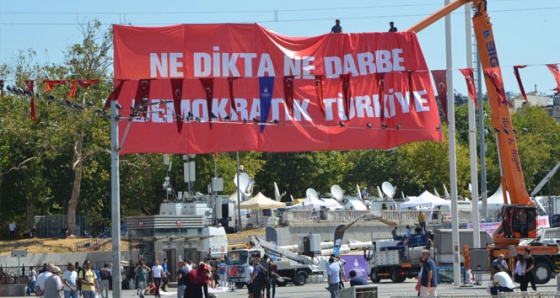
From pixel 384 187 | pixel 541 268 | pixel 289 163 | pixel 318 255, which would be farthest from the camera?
pixel 289 163

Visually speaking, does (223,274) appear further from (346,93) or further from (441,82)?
(346,93)

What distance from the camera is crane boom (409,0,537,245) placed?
38.7m

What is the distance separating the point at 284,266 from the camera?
51.6 meters

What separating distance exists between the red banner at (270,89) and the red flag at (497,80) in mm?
4186

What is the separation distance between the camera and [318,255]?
55.4 meters

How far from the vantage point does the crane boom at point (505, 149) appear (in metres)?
38.7

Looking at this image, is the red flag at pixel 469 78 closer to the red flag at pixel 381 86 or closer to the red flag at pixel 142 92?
the red flag at pixel 381 86

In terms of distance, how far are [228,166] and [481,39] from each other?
5378 cm

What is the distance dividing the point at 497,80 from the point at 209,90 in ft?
35.4

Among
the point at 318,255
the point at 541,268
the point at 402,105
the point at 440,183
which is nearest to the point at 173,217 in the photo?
the point at 318,255

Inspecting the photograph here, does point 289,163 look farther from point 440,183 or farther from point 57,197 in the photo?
point 57,197

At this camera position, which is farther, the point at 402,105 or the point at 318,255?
the point at 318,255

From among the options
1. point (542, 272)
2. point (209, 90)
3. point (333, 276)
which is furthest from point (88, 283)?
point (542, 272)

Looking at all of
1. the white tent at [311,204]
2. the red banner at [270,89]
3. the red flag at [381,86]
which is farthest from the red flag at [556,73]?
the white tent at [311,204]
